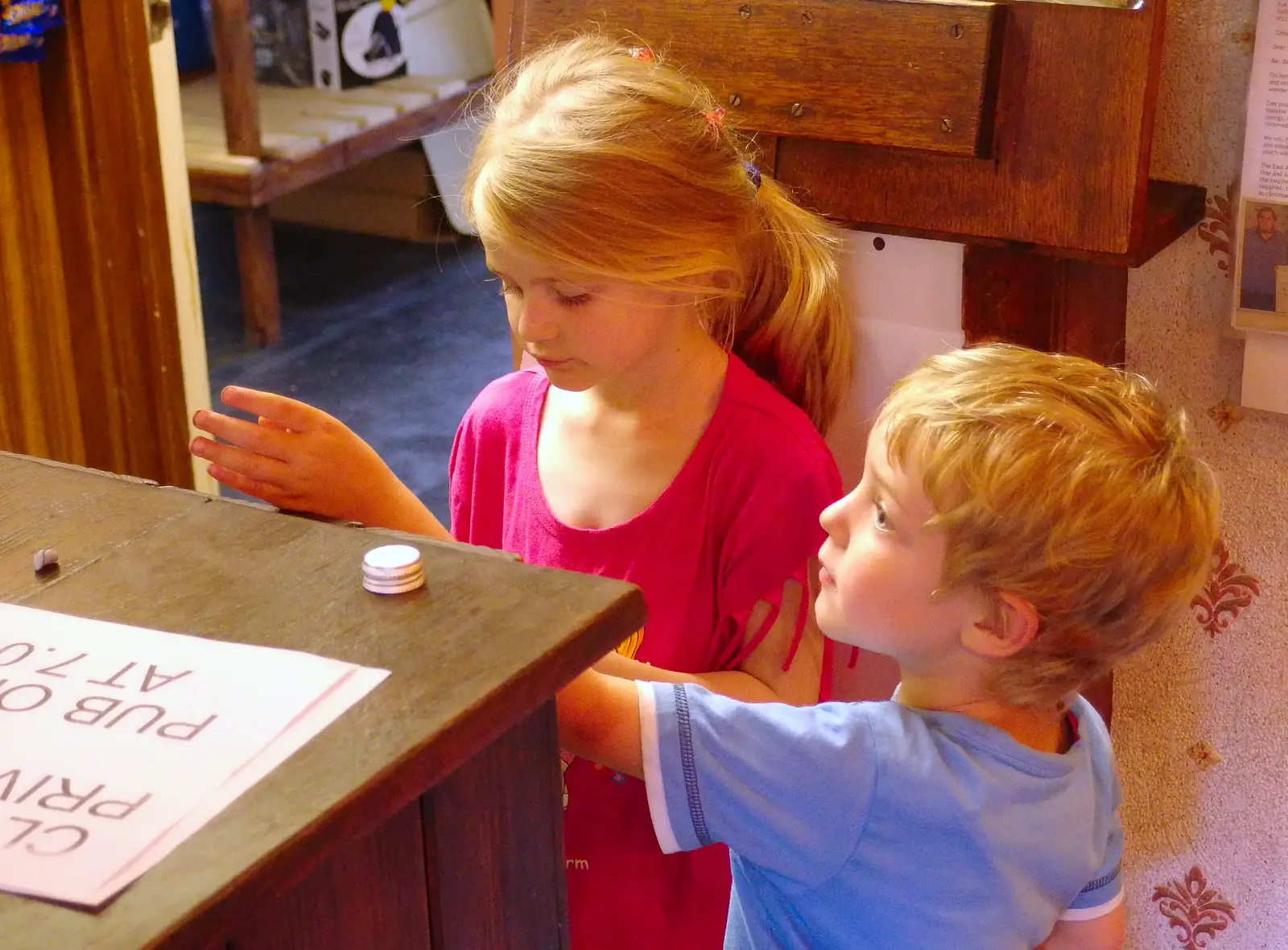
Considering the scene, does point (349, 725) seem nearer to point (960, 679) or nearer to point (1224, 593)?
point (960, 679)

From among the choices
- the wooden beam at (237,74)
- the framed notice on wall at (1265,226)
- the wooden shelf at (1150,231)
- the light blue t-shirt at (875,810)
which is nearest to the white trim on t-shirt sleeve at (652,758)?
the light blue t-shirt at (875,810)

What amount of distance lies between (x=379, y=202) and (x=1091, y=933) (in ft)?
12.0

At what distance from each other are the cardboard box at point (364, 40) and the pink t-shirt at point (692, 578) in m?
2.93

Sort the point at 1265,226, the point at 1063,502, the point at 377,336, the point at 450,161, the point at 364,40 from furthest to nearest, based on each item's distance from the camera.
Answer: the point at 450,161 < the point at 364,40 < the point at 377,336 < the point at 1265,226 < the point at 1063,502

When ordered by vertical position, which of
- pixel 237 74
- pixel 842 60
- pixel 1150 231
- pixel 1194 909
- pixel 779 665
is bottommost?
pixel 1194 909

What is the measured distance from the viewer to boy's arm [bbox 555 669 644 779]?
93cm

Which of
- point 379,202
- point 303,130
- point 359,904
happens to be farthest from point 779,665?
point 379,202

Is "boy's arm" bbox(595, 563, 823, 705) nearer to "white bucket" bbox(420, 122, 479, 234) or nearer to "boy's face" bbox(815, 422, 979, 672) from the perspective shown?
"boy's face" bbox(815, 422, 979, 672)

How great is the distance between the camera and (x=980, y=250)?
1359mm

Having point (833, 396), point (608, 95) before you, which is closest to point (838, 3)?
point (608, 95)

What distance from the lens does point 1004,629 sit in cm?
94

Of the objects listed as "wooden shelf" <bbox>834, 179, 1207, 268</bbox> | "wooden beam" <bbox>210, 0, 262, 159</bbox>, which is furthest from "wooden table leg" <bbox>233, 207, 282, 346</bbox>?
"wooden shelf" <bbox>834, 179, 1207, 268</bbox>

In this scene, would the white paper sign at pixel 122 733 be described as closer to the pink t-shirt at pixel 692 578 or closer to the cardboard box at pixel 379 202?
the pink t-shirt at pixel 692 578

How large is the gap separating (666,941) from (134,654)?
2.33 ft
